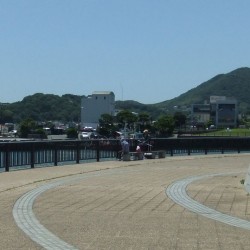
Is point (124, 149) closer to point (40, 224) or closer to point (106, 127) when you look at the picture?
point (40, 224)

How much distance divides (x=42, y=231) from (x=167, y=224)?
196 cm

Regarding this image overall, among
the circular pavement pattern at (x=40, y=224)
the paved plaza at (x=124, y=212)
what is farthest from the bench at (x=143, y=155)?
the circular pavement pattern at (x=40, y=224)

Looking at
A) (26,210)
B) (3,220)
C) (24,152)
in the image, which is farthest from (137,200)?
(24,152)

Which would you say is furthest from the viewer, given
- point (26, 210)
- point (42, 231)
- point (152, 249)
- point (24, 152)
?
point (24, 152)

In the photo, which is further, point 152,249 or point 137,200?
point 137,200

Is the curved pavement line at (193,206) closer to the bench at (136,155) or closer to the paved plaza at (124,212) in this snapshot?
the paved plaza at (124,212)

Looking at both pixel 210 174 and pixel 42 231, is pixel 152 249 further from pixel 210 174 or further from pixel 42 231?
pixel 210 174

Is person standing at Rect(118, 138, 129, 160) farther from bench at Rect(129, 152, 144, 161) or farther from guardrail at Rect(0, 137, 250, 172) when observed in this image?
guardrail at Rect(0, 137, 250, 172)

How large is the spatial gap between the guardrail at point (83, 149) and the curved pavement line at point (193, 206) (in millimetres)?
6875

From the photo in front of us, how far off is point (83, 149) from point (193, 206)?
1516 cm

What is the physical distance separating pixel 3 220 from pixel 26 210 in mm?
1166

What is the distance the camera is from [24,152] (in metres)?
22.9

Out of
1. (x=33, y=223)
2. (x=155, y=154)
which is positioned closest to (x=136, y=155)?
(x=155, y=154)

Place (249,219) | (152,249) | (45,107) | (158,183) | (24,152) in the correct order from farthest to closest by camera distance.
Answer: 1. (45,107)
2. (24,152)
3. (158,183)
4. (249,219)
5. (152,249)
